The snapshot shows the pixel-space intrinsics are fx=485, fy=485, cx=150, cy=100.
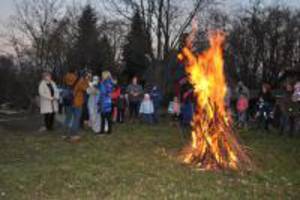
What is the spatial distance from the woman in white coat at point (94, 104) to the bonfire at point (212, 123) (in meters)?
5.20

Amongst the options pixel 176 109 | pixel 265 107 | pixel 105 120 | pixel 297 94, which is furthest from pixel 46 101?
pixel 297 94

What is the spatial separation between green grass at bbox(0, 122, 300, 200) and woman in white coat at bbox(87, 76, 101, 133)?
2.24 meters

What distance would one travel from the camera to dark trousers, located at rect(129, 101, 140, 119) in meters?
20.4

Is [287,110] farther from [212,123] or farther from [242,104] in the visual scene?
[212,123]

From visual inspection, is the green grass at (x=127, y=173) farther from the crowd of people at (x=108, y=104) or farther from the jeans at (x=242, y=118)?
the jeans at (x=242, y=118)

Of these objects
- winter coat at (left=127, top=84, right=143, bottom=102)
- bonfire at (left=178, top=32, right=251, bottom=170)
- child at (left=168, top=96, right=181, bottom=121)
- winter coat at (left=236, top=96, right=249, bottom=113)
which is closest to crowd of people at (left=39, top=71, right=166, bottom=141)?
winter coat at (left=127, top=84, right=143, bottom=102)

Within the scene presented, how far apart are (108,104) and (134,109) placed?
692cm

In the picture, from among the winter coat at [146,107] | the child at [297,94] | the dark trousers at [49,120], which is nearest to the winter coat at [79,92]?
the dark trousers at [49,120]

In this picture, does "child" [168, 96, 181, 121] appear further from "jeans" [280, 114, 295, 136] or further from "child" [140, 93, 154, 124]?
"jeans" [280, 114, 295, 136]

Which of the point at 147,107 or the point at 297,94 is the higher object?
the point at 297,94

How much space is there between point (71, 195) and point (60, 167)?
6.56 ft

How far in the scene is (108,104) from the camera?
14.0 meters

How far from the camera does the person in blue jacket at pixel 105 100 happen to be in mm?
13945

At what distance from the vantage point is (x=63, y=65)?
42000 millimetres
